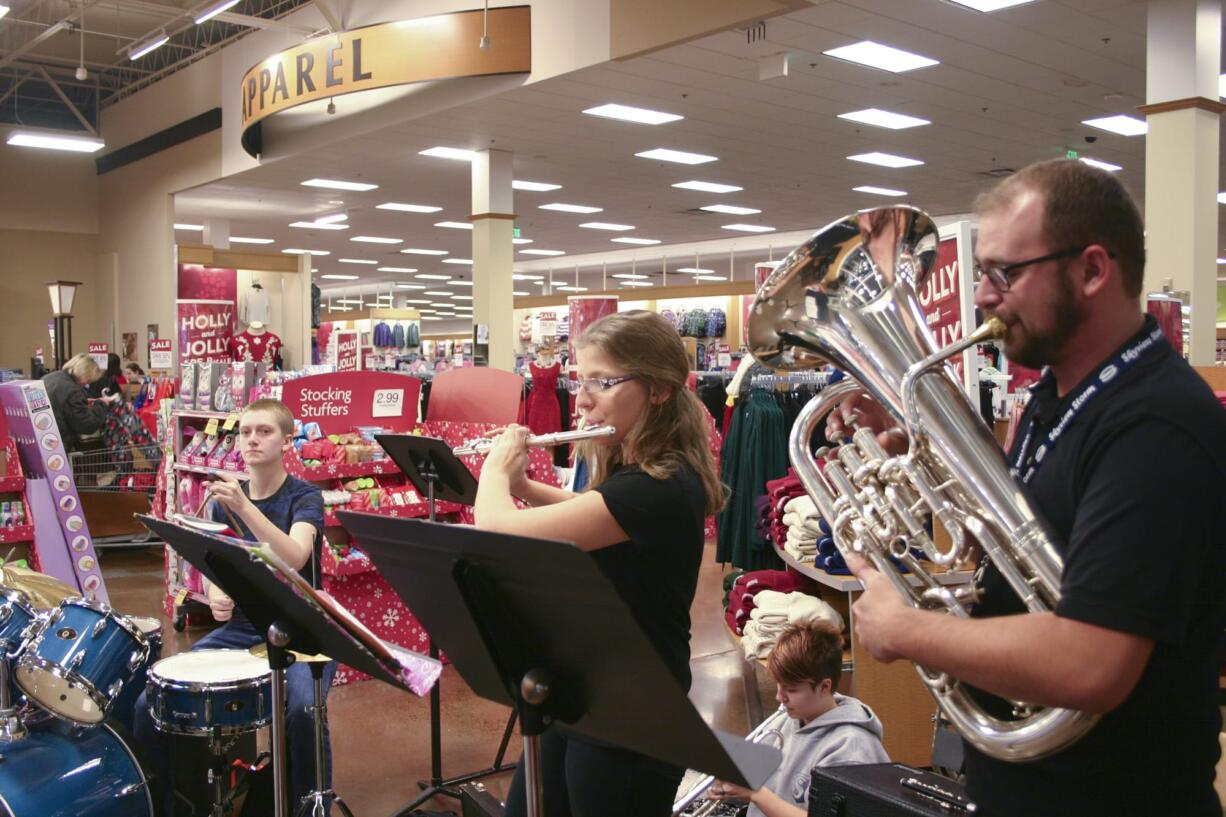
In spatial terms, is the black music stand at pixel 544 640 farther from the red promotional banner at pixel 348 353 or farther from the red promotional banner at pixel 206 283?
the red promotional banner at pixel 206 283

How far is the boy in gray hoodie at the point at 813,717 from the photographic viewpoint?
2.60m

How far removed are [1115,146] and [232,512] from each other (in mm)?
11620

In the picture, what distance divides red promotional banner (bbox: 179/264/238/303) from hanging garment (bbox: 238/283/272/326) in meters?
0.23

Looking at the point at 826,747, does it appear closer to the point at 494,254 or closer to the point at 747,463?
the point at 747,463

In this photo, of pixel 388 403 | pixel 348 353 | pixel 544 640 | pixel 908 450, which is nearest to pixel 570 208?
pixel 348 353

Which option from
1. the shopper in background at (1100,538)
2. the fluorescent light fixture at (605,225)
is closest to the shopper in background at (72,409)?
the shopper in background at (1100,538)

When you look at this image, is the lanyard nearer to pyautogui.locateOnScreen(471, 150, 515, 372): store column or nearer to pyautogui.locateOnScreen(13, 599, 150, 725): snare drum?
pyautogui.locateOnScreen(13, 599, 150, 725): snare drum

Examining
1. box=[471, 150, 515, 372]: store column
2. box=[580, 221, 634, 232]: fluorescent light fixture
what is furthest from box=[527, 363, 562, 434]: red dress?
box=[580, 221, 634, 232]: fluorescent light fixture

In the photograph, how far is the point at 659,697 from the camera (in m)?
1.40

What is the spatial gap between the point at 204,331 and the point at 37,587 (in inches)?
399

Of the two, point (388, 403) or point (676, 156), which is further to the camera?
point (676, 156)

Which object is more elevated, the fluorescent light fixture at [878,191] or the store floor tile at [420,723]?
the fluorescent light fixture at [878,191]

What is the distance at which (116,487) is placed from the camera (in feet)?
26.4

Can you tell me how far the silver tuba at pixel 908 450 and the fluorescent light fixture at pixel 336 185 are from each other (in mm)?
12957
